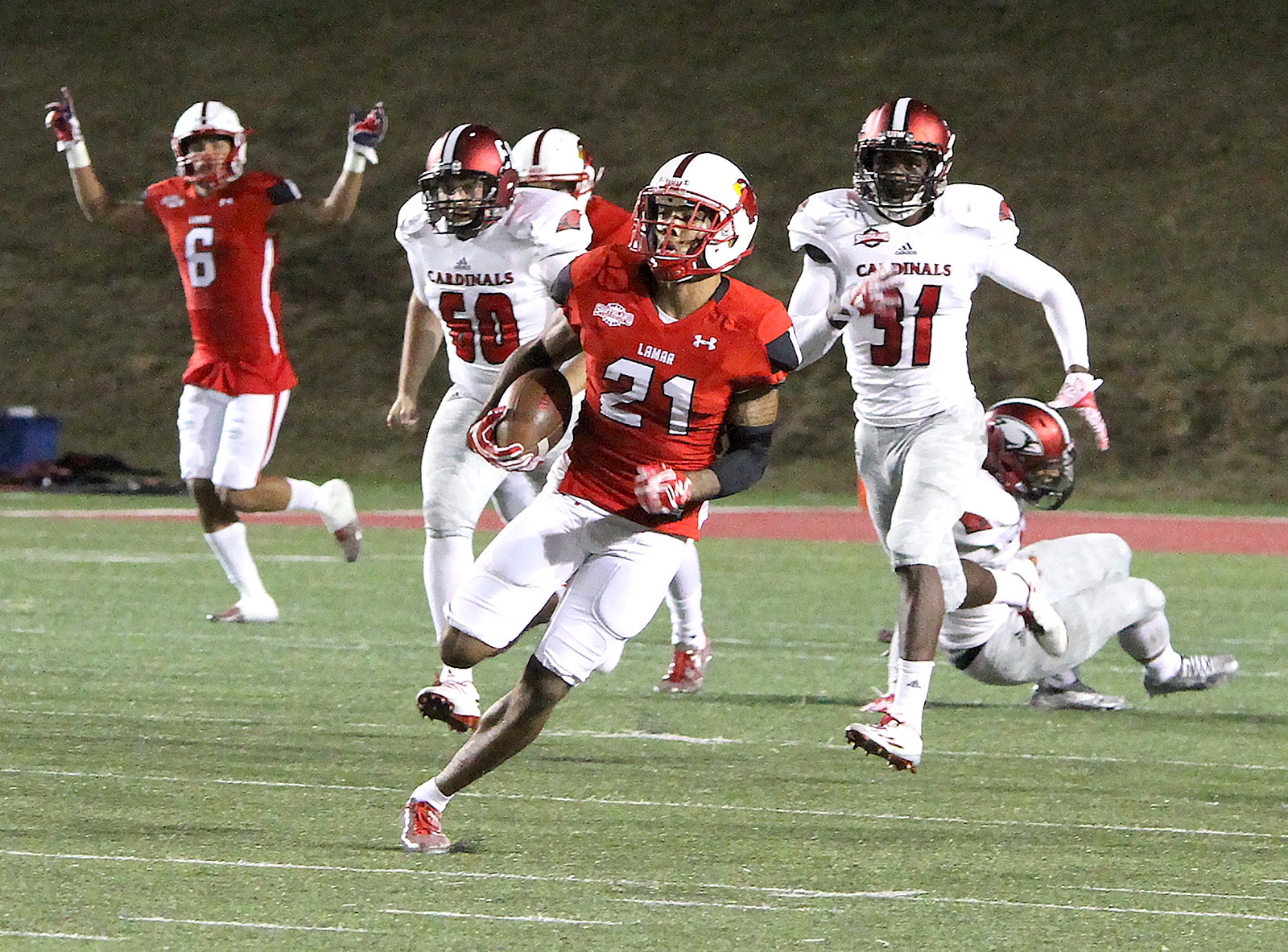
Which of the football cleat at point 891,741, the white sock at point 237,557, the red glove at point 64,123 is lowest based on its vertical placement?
the white sock at point 237,557

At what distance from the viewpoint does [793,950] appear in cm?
392

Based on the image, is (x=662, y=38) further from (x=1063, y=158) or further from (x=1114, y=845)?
(x=1114, y=845)

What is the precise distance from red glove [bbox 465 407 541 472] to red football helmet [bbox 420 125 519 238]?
185 cm

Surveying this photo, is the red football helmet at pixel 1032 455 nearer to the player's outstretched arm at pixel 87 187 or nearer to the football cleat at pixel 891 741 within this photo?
the football cleat at pixel 891 741

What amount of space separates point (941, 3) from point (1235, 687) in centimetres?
1721

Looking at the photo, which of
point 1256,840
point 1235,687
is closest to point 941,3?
point 1235,687

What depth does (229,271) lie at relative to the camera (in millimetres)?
9195

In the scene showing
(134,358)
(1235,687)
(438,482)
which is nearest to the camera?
(438,482)

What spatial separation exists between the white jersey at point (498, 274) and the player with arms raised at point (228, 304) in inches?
82.3

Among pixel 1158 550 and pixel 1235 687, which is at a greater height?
pixel 1235 687

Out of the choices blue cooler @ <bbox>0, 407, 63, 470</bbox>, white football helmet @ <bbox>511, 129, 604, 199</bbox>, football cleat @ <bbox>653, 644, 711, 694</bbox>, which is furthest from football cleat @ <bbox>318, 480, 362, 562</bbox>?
blue cooler @ <bbox>0, 407, 63, 470</bbox>

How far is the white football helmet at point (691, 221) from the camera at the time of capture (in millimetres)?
4828

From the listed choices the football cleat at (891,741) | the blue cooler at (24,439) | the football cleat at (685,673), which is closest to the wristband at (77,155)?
the football cleat at (685,673)

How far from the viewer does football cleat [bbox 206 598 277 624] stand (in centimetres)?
919
